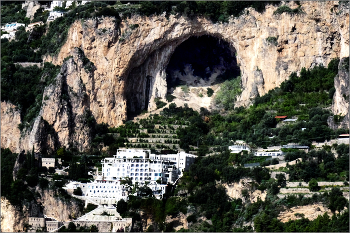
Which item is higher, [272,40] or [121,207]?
[272,40]

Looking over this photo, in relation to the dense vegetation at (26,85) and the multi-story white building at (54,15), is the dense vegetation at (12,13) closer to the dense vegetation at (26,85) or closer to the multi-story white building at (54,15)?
the multi-story white building at (54,15)

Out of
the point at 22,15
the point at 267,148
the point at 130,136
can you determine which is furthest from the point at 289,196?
the point at 22,15

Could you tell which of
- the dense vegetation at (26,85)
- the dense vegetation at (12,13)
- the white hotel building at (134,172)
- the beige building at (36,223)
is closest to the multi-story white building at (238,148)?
the white hotel building at (134,172)

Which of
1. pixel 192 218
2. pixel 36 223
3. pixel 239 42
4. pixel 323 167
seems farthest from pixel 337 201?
pixel 239 42

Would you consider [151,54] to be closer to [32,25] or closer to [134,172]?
[32,25]

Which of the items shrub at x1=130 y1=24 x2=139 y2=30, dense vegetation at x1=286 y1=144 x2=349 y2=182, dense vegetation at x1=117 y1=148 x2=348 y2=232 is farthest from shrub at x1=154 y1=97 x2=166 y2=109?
dense vegetation at x1=286 y1=144 x2=349 y2=182

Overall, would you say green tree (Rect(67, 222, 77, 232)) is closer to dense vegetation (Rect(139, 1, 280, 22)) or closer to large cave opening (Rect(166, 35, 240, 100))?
dense vegetation (Rect(139, 1, 280, 22))
